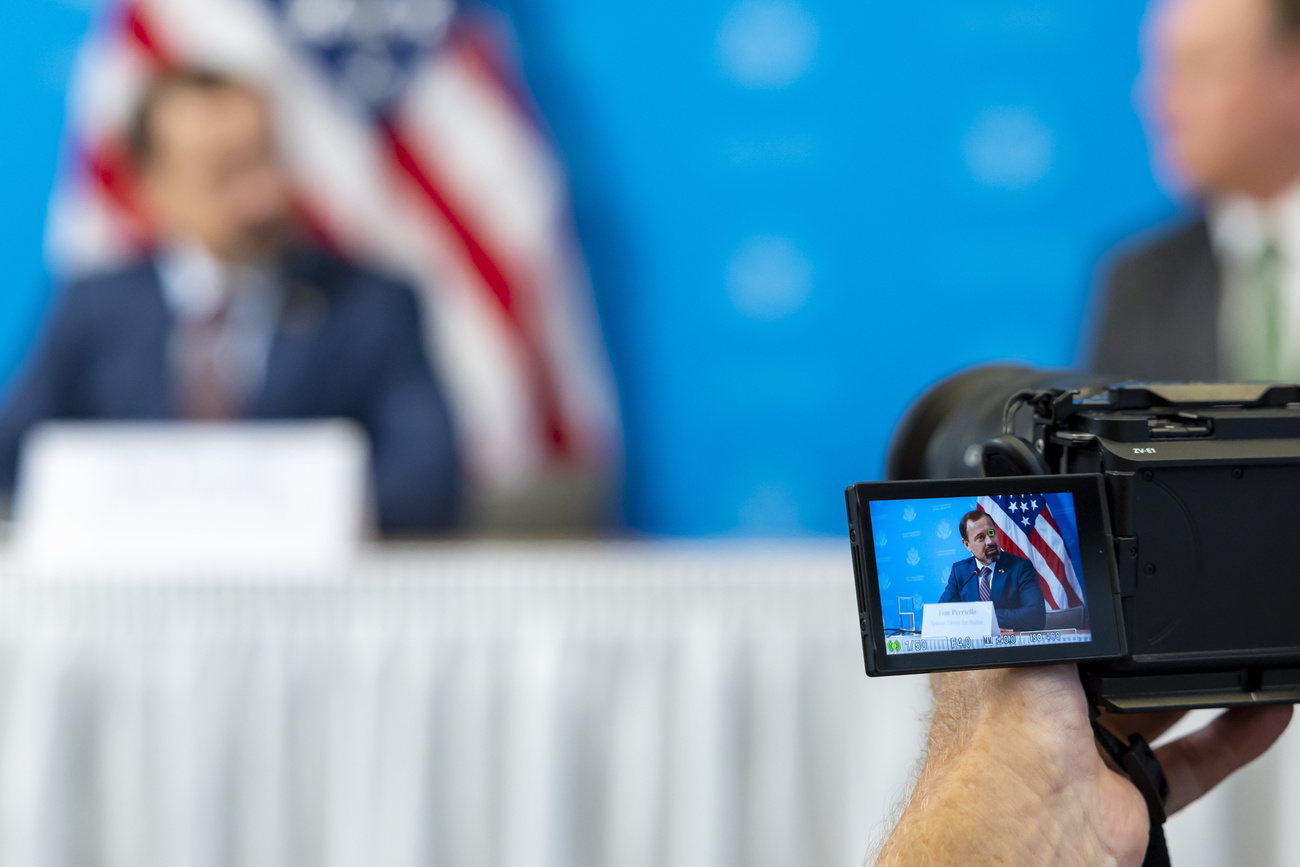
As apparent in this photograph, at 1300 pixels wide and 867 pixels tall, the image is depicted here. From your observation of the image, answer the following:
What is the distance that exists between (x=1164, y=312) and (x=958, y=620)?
1736mm

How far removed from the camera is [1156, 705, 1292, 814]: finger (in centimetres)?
72

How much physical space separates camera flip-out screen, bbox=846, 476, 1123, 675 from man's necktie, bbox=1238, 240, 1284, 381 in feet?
5.43

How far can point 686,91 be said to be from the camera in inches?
85.9

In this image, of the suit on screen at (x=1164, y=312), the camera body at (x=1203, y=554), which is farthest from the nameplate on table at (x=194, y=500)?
the suit on screen at (x=1164, y=312)

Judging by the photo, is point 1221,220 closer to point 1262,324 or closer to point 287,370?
point 1262,324

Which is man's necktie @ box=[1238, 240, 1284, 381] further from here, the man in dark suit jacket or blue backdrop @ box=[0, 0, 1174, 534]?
the man in dark suit jacket

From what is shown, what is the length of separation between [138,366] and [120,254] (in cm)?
25

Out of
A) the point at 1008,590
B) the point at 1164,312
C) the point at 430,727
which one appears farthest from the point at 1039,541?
the point at 1164,312

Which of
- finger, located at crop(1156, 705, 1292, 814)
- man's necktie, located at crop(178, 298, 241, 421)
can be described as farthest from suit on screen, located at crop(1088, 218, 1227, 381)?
man's necktie, located at crop(178, 298, 241, 421)

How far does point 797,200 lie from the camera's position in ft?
7.18

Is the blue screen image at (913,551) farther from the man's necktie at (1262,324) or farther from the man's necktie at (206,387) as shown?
the man's necktie at (206,387)

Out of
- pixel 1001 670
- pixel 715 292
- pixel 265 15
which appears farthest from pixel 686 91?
pixel 1001 670

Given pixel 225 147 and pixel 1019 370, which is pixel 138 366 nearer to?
pixel 225 147

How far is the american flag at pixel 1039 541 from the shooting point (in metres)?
0.55
